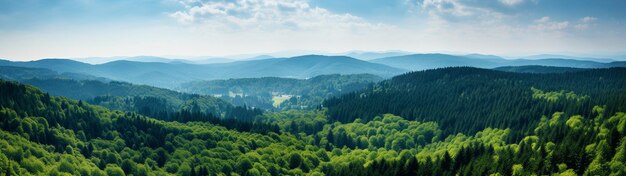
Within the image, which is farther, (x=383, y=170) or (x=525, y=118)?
(x=525, y=118)

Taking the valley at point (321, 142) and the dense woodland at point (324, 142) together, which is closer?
the dense woodland at point (324, 142)

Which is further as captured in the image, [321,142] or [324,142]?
[321,142]

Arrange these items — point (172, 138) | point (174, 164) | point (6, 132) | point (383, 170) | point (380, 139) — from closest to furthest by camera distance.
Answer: point (383, 170)
point (6, 132)
point (174, 164)
point (172, 138)
point (380, 139)

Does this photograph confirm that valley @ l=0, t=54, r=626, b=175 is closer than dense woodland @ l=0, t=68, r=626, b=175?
No

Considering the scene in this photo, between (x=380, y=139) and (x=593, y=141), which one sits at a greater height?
(x=593, y=141)

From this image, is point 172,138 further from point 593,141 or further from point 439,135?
point 593,141

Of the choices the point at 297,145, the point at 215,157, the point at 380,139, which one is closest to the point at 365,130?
the point at 380,139

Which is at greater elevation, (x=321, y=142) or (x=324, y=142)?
(x=324, y=142)

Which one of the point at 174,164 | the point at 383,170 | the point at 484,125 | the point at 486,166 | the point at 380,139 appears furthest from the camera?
the point at 380,139
